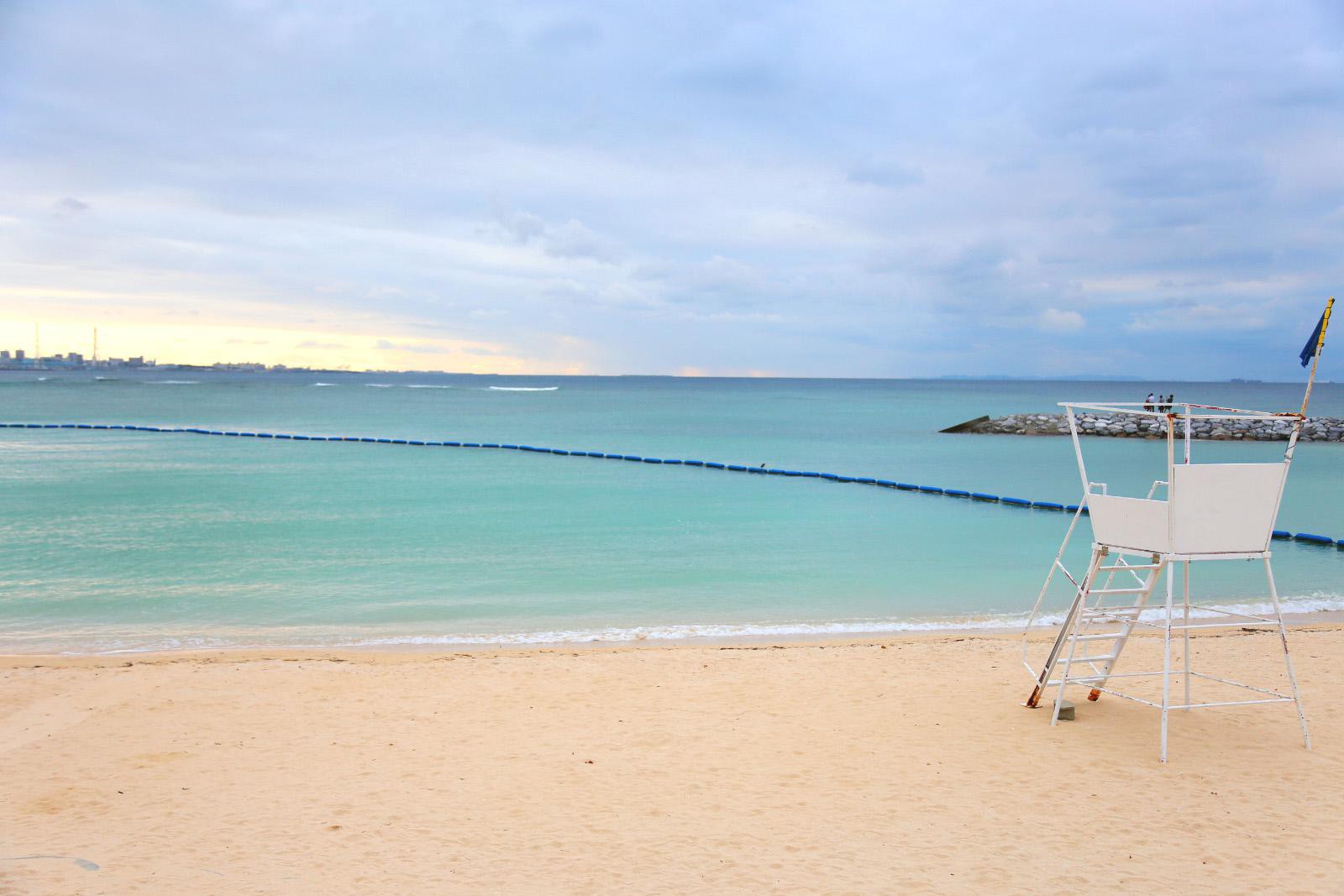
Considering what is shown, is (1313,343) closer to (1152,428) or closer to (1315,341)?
(1315,341)

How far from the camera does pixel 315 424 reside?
150 ft

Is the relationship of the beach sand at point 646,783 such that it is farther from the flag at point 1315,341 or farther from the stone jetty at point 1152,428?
the stone jetty at point 1152,428

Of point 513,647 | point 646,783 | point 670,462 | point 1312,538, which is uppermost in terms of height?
point 670,462

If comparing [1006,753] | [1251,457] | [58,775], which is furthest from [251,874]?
[1251,457]

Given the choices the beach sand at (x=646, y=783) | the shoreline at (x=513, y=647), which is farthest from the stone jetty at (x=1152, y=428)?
the beach sand at (x=646, y=783)

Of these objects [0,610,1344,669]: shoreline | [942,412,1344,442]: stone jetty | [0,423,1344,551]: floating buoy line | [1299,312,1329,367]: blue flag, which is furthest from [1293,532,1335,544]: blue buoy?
[942,412,1344,442]: stone jetty

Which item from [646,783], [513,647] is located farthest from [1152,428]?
[646,783]

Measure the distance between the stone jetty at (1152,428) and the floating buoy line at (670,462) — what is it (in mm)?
18410

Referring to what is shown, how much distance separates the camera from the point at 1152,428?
1582 inches

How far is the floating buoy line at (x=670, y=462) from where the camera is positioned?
1827 centimetres

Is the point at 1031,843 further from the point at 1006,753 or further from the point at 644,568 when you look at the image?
the point at 644,568

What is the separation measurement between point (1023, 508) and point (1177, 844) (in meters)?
15.2

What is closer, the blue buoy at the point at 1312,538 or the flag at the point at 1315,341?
the flag at the point at 1315,341

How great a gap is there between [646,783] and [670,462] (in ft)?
76.2
